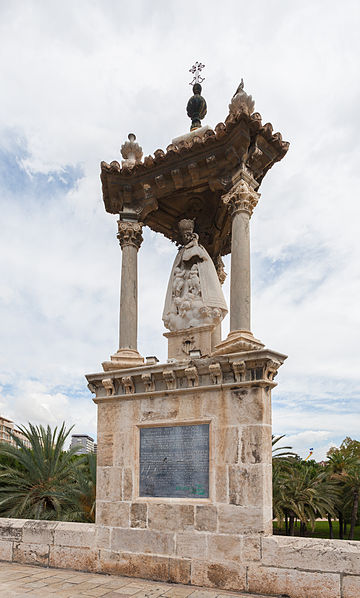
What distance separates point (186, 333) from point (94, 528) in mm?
3042

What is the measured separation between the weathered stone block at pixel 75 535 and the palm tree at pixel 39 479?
17.6 ft

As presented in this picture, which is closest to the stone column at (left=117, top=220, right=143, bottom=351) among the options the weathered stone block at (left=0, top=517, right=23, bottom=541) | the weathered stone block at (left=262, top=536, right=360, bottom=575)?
the weathered stone block at (left=0, top=517, right=23, bottom=541)

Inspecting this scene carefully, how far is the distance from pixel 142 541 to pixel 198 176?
531 cm

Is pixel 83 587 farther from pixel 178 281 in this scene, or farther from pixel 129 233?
pixel 129 233

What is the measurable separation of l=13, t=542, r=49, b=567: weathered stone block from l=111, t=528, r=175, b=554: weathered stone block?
1.10 meters

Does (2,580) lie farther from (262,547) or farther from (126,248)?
(126,248)

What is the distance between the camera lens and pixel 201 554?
5883mm

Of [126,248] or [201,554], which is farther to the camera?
[126,248]

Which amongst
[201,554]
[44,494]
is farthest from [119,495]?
[44,494]

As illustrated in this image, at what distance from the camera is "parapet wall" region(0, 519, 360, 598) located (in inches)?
202

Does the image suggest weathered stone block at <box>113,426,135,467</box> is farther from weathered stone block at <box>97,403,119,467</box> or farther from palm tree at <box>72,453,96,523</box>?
palm tree at <box>72,453,96,523</box>

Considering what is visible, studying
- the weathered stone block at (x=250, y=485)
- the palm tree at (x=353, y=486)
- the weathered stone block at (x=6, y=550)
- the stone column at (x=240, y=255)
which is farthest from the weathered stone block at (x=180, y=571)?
the palm tree at (x=353, y=486)

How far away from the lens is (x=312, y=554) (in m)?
5.25

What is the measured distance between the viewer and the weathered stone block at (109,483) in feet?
22.2
